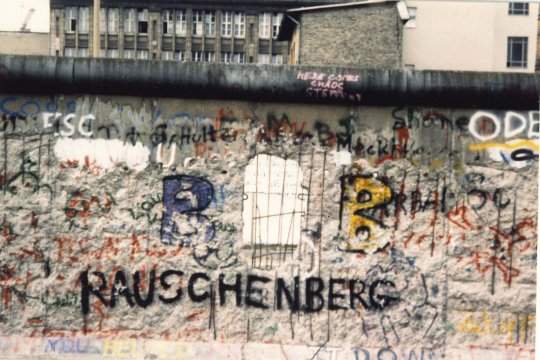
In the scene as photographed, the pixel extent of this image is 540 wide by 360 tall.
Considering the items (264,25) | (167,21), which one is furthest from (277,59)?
(167,21)

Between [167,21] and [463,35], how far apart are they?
23596 mm

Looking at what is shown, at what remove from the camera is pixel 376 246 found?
8.93m

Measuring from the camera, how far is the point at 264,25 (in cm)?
7131

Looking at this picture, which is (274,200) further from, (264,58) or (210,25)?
(210,25)

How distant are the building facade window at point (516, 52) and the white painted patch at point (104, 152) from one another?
52.2 metres

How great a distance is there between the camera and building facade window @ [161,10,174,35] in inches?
2840

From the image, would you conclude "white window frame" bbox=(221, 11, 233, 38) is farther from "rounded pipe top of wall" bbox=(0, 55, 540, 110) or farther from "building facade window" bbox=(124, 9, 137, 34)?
"rounded pipe top of wall" bbox=(0, 55, 540, 110)

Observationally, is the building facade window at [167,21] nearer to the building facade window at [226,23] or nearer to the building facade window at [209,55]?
the building facade window at [209,55]

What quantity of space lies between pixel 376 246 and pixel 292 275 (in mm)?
735

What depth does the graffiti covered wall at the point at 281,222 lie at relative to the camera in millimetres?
8906

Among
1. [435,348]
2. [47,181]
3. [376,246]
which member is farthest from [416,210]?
[47,181]

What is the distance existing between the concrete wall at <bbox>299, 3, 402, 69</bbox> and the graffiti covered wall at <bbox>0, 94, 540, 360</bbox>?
89.6 ft

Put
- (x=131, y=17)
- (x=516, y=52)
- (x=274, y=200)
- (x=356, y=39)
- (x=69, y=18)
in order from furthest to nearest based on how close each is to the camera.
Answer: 1. (x=131, y=17)
2. (x=69, y=18)
3. (x=516, y=52)
4. (x=356, y=39)
5. (x=274, y=200)

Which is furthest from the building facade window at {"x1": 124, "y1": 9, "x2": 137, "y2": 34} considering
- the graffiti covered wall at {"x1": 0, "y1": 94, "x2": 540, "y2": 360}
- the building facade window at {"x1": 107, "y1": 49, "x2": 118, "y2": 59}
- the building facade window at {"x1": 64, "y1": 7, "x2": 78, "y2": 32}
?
the graffiti covered wall at {"x1": 0, "y1": 94, "x2": 540, "y2": 360}
